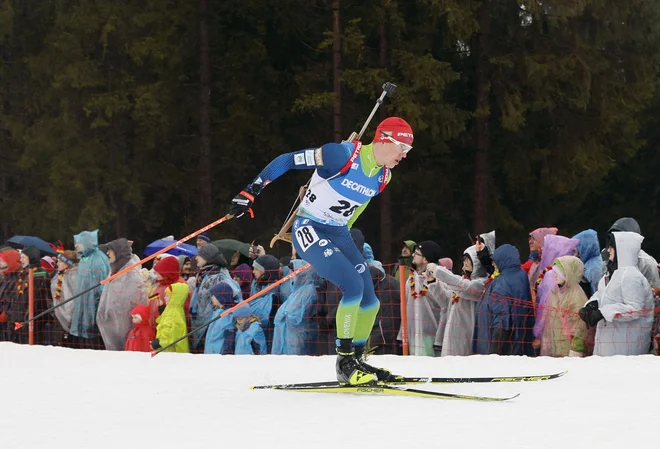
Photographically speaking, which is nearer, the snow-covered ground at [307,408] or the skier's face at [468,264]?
the snow-covered ground at [307,408]

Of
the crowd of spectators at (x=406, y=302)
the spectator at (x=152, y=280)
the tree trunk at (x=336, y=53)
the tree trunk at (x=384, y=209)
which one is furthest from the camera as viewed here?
the tree trunk at (x=384, y=209)

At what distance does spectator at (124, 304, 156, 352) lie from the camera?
10.3 metres

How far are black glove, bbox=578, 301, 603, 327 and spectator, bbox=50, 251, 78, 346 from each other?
5461mm

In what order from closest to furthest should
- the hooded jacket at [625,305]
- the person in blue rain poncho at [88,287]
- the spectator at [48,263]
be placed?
the hooded jacket at [625,305] < the person in blue rain poncho at [88,287] < the spectator at [48,263]

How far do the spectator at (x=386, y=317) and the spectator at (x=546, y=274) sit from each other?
1251 millimetres

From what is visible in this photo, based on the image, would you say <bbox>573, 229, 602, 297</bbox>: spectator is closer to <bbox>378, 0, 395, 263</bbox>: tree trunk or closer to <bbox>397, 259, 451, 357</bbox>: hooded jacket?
<bbox>397, 259, 451, 357</bbox>: hooded jacket

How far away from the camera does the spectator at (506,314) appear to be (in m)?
8.96

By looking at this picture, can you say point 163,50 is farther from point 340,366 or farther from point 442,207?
point 340,366

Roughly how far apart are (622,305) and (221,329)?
12.2ft

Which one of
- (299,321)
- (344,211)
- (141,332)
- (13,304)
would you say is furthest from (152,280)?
(344,211)

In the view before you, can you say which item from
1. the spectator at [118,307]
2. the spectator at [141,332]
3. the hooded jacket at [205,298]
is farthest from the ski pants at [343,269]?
the spectator at [118,307]

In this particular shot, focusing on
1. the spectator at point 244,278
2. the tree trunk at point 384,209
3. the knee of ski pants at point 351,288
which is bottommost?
the knee of ski pants at point 351,288

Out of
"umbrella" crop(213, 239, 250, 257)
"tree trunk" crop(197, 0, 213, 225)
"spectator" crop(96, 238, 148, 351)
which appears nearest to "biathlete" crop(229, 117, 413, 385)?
"spectator" crop(96, 238, 148, 351)

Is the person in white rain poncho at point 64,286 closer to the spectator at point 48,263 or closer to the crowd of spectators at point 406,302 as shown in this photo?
the crowd of spectators at point 406,302
